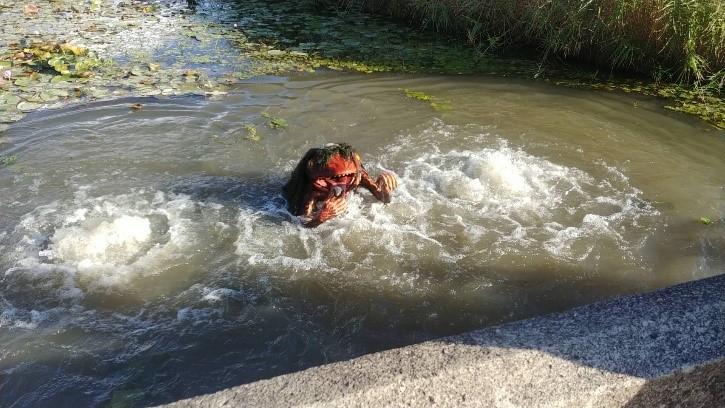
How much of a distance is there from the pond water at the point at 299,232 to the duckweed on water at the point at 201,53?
596mm

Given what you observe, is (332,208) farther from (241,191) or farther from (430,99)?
(430,99)

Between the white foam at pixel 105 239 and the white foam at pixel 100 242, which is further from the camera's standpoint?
the white foam at pixel 100 242

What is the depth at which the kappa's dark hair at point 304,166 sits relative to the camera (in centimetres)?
424

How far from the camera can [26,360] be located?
3146mm

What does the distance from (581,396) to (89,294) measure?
10.1 ft

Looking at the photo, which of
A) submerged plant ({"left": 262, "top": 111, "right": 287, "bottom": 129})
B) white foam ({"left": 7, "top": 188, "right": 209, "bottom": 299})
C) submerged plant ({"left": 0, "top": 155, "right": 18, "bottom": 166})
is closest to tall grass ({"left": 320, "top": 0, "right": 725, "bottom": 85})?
submerged plant ({"left": 262, "top": 111, "right": 287, "bottom": 129})

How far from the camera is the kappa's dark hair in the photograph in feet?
13.9

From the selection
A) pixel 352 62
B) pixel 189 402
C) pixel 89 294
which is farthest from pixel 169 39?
pixel 189 402

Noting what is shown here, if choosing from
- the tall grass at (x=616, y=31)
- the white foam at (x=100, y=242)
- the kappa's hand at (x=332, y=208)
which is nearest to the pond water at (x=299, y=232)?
the white foam at (x=100, y=242)

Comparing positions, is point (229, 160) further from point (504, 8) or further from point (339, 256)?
point (504, 8)

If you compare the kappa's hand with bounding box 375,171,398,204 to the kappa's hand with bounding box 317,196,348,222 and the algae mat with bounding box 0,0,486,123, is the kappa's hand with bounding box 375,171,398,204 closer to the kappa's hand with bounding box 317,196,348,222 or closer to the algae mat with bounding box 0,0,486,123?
the kappa's hand with bounding box 317,196,348,222

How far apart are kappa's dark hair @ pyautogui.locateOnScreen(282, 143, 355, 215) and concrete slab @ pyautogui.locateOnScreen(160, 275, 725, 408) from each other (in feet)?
7.43

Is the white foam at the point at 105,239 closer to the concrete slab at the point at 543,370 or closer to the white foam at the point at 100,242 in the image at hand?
the white foam at the point at 100,242

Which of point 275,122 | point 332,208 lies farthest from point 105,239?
point 275,122
